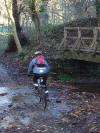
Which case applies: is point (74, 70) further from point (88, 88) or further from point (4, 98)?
point (4, 98)

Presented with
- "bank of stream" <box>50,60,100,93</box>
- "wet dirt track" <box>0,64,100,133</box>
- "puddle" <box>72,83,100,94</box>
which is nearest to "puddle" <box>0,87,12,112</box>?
"wet dirt track" <box>0,64,100,133</box>

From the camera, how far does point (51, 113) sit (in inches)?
361

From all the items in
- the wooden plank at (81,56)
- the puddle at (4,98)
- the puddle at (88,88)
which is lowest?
the puddle at (88,88)

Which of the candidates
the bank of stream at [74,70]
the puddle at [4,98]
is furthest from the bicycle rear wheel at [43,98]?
the bank of stream at [74,70]

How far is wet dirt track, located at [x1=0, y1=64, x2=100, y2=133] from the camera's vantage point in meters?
7.56

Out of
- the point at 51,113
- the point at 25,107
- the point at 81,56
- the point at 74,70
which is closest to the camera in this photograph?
the point at 51,113

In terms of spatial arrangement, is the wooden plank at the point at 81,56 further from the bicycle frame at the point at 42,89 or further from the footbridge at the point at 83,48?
the bicycle frame at the point at 42,89

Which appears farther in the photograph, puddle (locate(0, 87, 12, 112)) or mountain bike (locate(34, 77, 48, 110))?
puddle (locate(0, 87, 12, 112))

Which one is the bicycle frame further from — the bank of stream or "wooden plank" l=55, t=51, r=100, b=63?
the bank of stream

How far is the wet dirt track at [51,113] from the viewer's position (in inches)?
298

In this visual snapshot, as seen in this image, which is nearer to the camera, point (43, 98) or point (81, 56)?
point (43, 98)

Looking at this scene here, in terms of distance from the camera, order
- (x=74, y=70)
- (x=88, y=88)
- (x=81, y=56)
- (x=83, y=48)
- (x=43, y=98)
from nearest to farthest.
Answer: (x=43, y=98), (x=88, y=88), (x=81, y=56), (x=83, y=48), (x=74, y=70)

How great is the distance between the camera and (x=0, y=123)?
26.4 feet

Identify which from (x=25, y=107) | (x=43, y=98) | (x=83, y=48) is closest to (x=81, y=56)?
(x=83, y=48)
